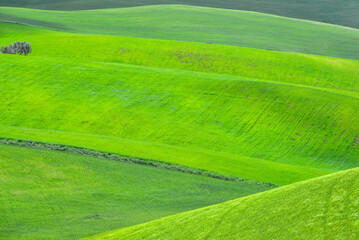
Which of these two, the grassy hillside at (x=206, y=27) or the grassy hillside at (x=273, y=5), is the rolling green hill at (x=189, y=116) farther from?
the grassy hillside at (x=273, y=5)

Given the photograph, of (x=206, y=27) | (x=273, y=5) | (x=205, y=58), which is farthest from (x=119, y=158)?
(x=273, y=5)

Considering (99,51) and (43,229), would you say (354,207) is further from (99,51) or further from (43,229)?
(99,51)

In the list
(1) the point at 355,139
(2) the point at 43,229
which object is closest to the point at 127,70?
(1) the point at 355,139

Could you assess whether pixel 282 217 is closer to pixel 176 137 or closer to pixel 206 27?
pixel 176 137

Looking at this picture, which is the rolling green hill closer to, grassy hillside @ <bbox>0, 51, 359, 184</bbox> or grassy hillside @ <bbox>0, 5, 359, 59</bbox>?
grassy hillside @ <bbox>0, 51, 359, 184</bbox>

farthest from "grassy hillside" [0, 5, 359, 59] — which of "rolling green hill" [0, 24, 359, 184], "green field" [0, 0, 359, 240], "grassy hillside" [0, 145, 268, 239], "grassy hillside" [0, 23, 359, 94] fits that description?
"grassy hillside" [0, 145, 268, 239]

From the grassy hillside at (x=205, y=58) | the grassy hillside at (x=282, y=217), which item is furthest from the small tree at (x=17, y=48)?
the grassy hillside at (x=282, y=217)
